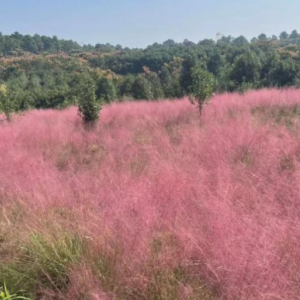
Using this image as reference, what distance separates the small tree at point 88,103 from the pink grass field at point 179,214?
317cm

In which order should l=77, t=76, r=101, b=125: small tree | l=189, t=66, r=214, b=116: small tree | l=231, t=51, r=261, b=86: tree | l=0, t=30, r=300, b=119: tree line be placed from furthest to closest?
1. l=231, t=51, r=261, b=86: tree
2. l=0, t=30, r=300, b=119: tree line
3. l=77, t=76, r=101, b=125: small tree
4. l=189, t=66, r=214, b=116: small tree

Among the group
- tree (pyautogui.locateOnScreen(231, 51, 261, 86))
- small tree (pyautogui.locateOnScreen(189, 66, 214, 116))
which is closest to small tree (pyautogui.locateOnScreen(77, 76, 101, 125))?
small tree (pyautogui.locateOnScreen(189, 66, 214, 116))

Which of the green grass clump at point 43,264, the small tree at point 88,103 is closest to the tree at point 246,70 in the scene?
the small tree at point 88,103

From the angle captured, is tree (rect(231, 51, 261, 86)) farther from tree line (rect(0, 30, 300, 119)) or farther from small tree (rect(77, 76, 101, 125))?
small tree (rect(77, 76, 101, 125))

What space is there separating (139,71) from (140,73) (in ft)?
20.1

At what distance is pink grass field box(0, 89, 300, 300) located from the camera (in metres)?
1.88

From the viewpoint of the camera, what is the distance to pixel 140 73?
5272 centimetres

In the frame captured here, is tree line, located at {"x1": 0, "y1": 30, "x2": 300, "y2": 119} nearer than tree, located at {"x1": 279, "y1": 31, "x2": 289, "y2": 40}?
Yes

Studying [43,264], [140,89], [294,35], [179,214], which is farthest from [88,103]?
[294,35]

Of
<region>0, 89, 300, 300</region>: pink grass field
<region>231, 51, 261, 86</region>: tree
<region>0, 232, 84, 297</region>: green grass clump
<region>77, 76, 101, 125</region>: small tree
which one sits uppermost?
<region>231, 51, 261, 86</region>: tree

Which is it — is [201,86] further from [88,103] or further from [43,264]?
[43,264]

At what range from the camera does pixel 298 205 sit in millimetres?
2443

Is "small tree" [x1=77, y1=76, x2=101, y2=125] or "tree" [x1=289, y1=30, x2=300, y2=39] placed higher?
"tree" [x1=289, y1=30, x2=300, y2=39]

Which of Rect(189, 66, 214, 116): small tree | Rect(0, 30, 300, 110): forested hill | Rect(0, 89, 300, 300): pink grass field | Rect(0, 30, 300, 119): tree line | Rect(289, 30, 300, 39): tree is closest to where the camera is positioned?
Rect(0, 89, 300, 300): pink grass field
